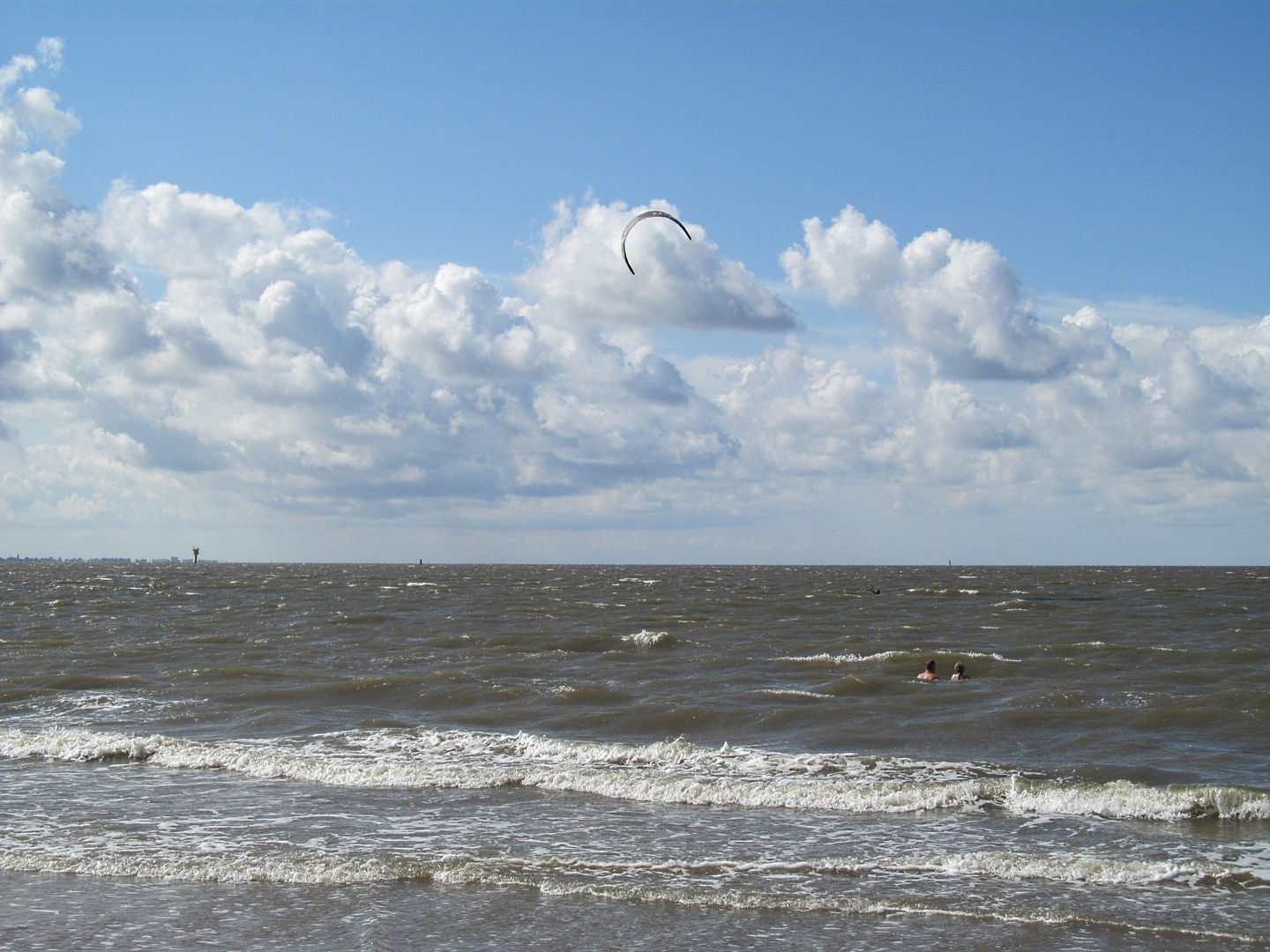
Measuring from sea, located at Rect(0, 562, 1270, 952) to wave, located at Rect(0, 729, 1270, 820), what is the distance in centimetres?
8

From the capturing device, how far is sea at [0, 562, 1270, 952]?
946 centimetres

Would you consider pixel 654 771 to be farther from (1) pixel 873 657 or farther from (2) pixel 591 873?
(1) pixel 873 657

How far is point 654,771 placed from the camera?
53.3 feet

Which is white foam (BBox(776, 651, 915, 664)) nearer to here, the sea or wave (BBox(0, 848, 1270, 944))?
the sea

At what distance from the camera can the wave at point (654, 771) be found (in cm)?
1388

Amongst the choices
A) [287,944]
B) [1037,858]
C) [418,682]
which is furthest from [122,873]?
[418,682]

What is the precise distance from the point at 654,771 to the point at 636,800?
5.64ft

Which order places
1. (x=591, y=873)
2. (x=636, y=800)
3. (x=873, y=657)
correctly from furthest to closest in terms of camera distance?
1. (x=873, y=657)
2. (x=636, y=800)
3. (x=591, y=873)

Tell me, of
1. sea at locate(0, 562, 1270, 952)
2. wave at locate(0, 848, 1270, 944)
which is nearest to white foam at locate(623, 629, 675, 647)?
sea at locate(0, 562, 1270, 952)

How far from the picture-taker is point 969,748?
1797cm

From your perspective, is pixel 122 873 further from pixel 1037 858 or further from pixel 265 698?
pixel 265 698

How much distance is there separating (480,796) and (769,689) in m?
12.2

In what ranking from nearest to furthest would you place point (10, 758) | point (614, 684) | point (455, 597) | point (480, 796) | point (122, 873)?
1. point (122, 873)
2. point (480, 796)
3. point (10, 758)
4. point (614, 684)
5. point (455, 597)

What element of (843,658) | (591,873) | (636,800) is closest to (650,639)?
(843,658)
